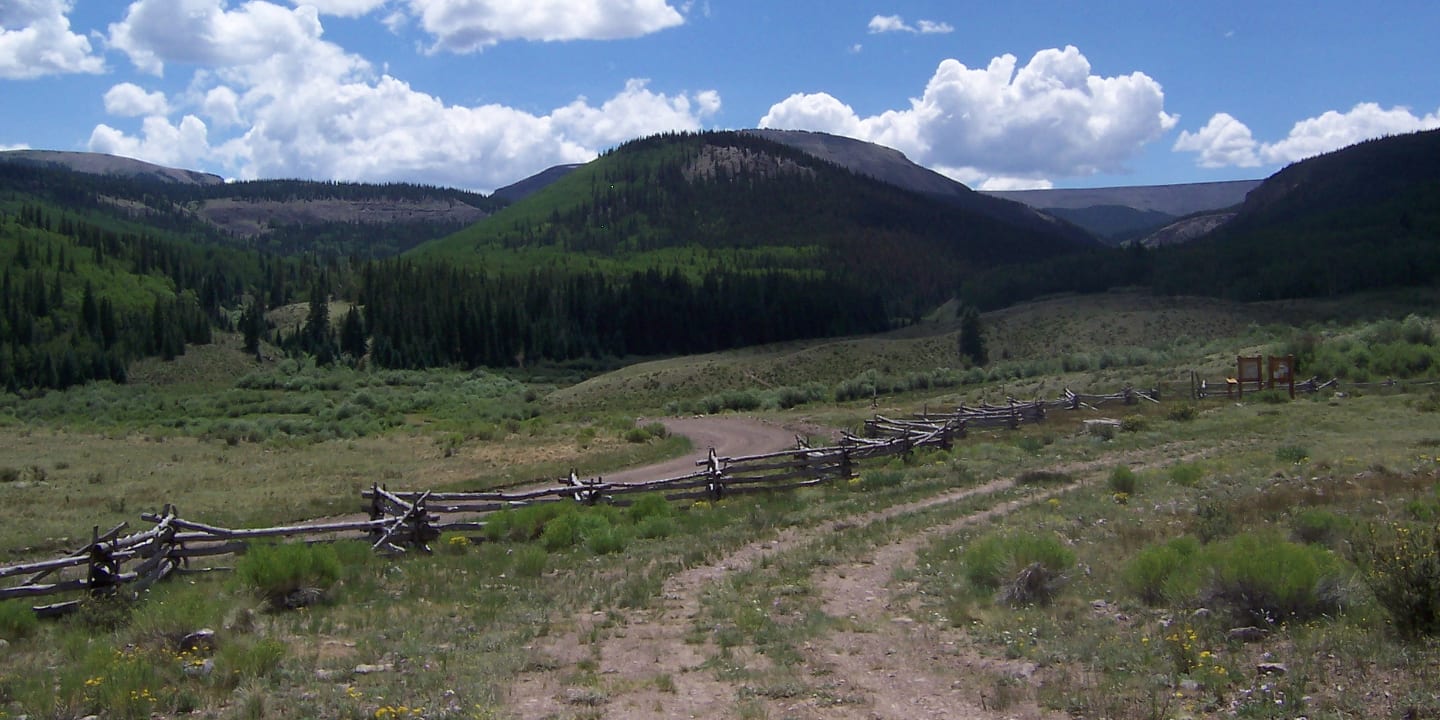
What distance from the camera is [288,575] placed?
43.8 ft

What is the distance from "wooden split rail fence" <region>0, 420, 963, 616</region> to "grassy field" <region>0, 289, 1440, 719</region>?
0.57 m

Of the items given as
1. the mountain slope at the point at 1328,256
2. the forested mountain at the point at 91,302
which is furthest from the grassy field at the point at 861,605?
the mountain slope at the point at 1328,256

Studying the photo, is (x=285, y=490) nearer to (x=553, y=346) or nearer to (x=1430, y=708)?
(x=1430, y=708)

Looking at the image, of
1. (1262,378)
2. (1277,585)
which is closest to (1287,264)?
(1262,378)

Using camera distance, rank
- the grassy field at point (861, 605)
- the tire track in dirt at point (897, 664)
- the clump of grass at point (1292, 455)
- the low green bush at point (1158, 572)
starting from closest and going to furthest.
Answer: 1. the tire track in dirt at point (897, 664)
2. the grassy field at point (861, 605)
3. the low green bush at point (1158, 572)
4. the clump of grass at point (1292, 455)

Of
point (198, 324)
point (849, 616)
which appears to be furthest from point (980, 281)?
point (849, 616)

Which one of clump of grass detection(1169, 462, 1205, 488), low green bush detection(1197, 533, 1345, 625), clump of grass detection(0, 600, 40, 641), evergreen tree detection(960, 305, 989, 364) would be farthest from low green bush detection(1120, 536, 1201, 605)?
evergreen tree detection(960, 305, 989, 364)

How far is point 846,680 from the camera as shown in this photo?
30.3 feet

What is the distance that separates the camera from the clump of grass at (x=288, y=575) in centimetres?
1326

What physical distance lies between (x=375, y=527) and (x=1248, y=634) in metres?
13.5

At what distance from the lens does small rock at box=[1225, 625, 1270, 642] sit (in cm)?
902

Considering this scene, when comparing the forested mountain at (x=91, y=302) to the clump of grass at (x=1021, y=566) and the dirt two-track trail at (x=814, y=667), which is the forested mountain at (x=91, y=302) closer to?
the dirt two-track trail at (x=814, y=667)

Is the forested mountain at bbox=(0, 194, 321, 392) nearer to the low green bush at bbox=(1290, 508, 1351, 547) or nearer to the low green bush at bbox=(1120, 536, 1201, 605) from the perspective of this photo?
the low green bush at bbox=(1120, 536, 1201, 605)

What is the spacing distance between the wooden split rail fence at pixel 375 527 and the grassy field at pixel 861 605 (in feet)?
1.88
